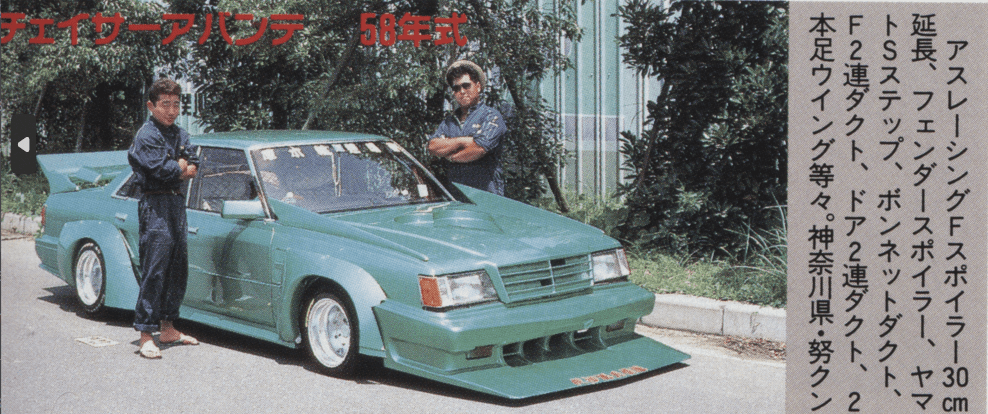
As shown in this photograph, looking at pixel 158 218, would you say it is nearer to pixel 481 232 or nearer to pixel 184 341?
pixel 184 341

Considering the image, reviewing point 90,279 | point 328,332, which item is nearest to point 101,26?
point 90,279

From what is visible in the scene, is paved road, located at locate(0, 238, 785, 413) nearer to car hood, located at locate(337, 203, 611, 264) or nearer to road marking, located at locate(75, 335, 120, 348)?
road marking, located at locate(75, 335, 120, 348)

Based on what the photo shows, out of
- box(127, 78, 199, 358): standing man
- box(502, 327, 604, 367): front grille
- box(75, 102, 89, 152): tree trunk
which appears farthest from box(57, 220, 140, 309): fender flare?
box(75, 102, 89, 152): tree trunk

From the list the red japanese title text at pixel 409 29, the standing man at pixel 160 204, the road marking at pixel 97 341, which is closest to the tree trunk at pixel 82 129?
the red japanese title text at pixel 409 29

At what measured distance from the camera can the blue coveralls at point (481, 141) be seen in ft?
24.4

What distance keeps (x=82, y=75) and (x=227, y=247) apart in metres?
9.76

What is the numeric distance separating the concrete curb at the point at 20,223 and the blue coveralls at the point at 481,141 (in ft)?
22.8

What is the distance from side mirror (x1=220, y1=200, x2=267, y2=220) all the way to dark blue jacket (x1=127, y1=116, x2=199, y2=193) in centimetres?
43

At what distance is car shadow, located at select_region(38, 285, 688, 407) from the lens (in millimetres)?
5594

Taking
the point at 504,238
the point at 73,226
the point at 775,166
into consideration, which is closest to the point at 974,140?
the point at 504,238

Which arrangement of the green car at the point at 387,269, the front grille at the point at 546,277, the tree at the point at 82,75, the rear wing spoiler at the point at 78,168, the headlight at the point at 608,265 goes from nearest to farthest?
the green car at the point at 387,269 → the front grille at the point at 546,277 → the headlight at the point at 608,265 → the rear wing spoiler at the point at 78,168 → the tree at the point at 82,75

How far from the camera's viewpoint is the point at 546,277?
5715mm

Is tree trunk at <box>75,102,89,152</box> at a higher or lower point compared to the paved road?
higher

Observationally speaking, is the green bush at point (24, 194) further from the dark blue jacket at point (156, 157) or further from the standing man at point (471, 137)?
the standing man at point (471, 137)
